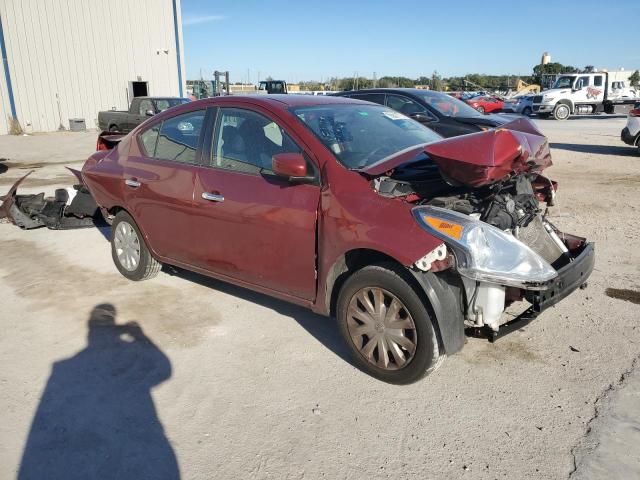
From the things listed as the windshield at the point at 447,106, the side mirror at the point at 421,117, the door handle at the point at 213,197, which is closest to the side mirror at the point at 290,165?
the door handle at the point at 213,197

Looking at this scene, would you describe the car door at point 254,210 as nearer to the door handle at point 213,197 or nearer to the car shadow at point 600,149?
the door handle at point 213,197

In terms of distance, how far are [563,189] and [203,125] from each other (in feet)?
24.5

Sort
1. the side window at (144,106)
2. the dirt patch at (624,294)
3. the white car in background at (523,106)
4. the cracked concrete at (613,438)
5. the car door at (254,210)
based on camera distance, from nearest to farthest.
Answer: the cracked concrete at (613,438)
the car door at (254,210)
the dirt patch at (624,294)
the side window at (144,106)
the white car in background at (523,106)

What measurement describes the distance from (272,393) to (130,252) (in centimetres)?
271

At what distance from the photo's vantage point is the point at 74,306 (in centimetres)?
485

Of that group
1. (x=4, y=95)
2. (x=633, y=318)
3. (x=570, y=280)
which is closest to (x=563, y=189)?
(x=633, y=318)

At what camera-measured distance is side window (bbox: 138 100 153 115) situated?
60.8ft

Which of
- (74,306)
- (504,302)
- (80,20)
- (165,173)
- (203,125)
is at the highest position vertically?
(80,20)

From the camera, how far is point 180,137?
15.3 feet

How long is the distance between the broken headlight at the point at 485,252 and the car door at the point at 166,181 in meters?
2.20

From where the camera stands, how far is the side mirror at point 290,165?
345 cm

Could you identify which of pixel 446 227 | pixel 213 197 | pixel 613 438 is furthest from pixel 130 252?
pixel 613 438

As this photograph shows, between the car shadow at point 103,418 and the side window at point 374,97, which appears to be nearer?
the car shadow at point 103,418

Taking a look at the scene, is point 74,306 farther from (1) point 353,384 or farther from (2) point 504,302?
(2) point 504,302
